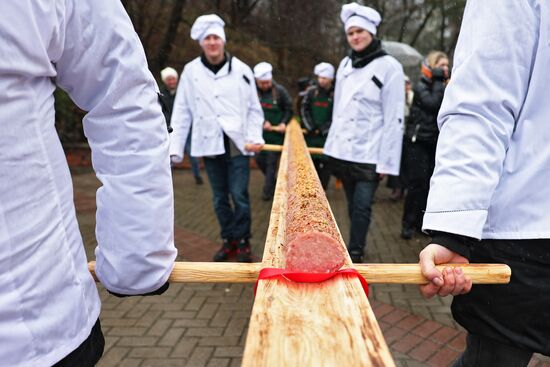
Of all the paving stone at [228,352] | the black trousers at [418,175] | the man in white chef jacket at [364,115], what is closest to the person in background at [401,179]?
the black trousers at [418,175]

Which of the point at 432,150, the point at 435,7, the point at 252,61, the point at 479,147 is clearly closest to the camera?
the point at 479,147

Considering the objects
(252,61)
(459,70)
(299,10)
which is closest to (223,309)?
(459,70)

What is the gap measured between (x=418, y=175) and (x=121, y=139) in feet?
14.0

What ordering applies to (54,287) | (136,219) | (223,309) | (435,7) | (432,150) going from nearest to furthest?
(54,287)
(136,219)
(223,309)
(432,150)
(435,7)

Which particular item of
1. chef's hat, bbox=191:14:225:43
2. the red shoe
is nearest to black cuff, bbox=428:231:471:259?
chef's hat, bbox=191:14:225:43

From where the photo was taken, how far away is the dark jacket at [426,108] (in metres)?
4.55

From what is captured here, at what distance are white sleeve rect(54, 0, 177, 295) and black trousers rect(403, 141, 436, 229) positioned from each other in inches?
161

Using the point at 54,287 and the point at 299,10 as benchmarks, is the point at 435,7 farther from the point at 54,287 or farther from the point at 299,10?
the point at 54,287

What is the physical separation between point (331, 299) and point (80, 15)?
0.85 meters

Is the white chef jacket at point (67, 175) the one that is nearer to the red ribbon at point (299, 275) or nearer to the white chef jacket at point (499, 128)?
the red ribbon at point (299, 275)

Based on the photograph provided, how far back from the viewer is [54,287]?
0.98 meters

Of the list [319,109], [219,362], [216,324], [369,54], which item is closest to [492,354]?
[219,362]

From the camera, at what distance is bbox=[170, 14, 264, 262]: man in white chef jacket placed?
3.84m

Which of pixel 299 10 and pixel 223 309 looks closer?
pixel 223 309
